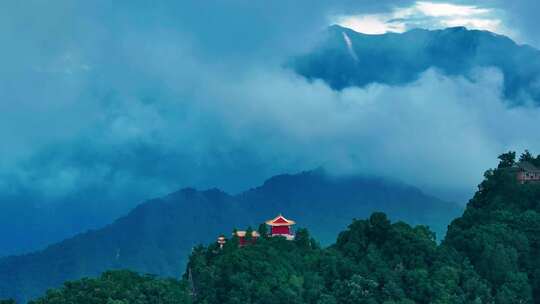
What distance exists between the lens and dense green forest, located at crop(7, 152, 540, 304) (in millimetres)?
26297

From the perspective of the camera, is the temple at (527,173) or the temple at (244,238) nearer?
the temple at (244,238)

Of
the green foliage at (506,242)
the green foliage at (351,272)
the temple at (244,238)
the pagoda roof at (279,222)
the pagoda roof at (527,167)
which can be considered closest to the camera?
the green foliage at (351,272)

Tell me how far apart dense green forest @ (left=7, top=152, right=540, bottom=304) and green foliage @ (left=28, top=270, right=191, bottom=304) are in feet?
0.09

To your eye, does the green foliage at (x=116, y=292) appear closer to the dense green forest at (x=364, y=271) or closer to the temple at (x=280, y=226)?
the dense green forest at (x=364, y=271)

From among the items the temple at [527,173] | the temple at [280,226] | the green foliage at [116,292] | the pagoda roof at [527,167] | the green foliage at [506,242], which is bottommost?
the green foliage at [116,292]

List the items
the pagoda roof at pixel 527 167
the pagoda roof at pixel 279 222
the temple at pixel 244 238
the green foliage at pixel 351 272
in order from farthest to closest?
the pagoda roof at pixel 527 167 < the pagoda roof at pixel 279 222 < the temple at pixel 244 238 < the green foliage at pixel 351 272

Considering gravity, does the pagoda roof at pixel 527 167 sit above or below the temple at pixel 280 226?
above

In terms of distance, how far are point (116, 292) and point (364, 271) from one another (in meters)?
6.57

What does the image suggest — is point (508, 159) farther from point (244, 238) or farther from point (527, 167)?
point (244, 238)

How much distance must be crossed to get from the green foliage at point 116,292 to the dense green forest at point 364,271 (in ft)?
0.09

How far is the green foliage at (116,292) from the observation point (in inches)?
996

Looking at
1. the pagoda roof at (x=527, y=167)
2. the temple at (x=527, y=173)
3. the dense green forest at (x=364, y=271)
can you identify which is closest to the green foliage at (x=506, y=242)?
the dense green forest at (x=364, y=271)

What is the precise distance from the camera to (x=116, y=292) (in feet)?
83.9

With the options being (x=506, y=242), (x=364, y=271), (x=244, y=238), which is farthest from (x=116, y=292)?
(x=506, y=242)
